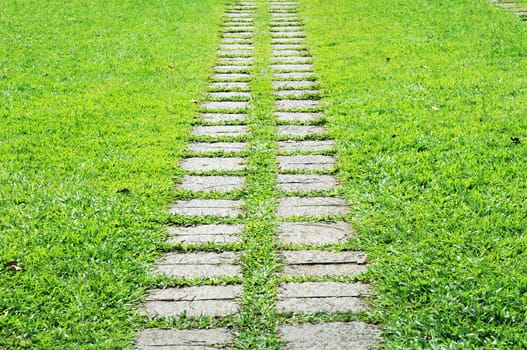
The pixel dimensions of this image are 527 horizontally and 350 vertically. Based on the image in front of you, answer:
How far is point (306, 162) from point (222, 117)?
1.31m

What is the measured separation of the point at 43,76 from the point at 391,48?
4273 mm

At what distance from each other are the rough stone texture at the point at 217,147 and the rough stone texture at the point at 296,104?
108cm

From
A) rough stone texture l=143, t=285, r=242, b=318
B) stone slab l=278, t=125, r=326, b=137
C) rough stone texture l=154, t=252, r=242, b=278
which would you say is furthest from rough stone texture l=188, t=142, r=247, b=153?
rough stone texture l=143, t=285, r=242, b=318

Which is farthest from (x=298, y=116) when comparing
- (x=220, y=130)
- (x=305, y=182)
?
(x=305, y=182)

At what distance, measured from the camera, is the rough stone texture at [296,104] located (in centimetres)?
633

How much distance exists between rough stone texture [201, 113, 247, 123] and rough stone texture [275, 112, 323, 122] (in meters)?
0.35

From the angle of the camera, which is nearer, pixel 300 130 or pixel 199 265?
pixel 199 265

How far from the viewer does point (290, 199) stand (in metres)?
4.44

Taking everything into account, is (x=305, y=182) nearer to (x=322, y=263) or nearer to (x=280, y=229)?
(x=280, y=229)

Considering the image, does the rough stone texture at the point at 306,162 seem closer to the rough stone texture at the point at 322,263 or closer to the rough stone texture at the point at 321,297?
the rough stone texture at the point at 322,263

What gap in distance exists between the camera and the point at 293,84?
708 centimetres

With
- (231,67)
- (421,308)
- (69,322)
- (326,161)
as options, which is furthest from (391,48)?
(69,322)

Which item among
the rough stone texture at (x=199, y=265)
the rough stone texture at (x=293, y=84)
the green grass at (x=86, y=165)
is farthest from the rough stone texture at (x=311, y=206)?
the rough stone texture at (x=293, y=84)

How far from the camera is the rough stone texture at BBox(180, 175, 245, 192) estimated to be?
15.1ft
